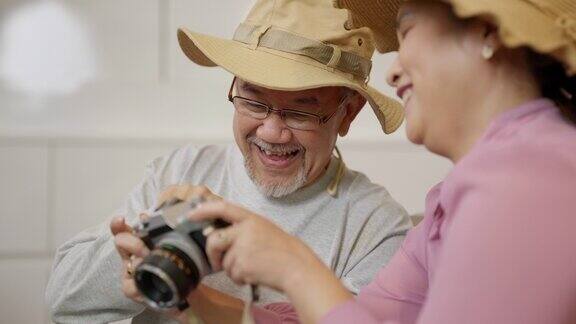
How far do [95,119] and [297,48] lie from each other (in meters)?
0.77

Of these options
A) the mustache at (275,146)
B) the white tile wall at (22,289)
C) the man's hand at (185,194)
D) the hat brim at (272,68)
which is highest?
Answer: the hat brim at (272,68)

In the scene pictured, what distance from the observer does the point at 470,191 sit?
61 centimetres

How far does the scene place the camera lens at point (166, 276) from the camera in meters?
0.74

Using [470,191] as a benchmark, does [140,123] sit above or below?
below

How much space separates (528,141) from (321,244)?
2.21 feet

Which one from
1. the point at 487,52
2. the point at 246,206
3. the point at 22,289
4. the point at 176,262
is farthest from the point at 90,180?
the point at 487,52

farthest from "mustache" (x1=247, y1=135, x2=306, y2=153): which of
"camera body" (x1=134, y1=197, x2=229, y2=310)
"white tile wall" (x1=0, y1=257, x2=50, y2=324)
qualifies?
"white tile wall" (x1=0, y1=257, x2=50, y2=324)

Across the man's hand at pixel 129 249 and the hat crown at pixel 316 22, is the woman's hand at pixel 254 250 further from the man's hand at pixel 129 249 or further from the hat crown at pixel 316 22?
the hat crown at pixel 316 22

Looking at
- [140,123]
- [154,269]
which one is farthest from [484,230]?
[140,123]

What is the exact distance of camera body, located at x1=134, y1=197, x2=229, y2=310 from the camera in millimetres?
741

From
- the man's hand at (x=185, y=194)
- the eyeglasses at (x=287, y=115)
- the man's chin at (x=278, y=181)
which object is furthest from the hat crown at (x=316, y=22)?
the man's hand at (x=185, y=194)

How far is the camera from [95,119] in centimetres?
176

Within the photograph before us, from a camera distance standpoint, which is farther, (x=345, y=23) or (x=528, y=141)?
(x=345, y=23)

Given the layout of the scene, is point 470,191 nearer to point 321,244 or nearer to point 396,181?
point 321,244
